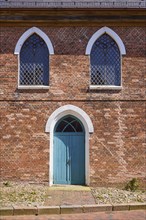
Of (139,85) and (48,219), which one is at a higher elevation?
(139,85)

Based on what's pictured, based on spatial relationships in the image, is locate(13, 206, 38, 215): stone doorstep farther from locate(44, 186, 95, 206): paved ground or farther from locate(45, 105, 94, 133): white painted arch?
locate(45, 105, 94, 133): white painted arch

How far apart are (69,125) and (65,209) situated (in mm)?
4204

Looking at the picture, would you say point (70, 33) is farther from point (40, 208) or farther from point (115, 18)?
point (40, 208)

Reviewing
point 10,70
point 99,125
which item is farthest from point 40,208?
point 10,70

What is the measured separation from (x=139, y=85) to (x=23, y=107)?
15.2 ft

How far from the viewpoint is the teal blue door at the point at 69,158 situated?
12141 millimetres

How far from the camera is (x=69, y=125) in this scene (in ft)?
40.8

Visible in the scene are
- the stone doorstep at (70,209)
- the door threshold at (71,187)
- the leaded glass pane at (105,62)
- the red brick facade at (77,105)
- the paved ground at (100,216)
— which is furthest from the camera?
the leaded glass pane at (105,62)

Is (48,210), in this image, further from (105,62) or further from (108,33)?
(108,33)

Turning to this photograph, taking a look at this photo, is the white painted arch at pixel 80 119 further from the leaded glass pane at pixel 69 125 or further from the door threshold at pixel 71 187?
the leaded glass pane at pixel 69 125

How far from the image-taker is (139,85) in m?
12.2

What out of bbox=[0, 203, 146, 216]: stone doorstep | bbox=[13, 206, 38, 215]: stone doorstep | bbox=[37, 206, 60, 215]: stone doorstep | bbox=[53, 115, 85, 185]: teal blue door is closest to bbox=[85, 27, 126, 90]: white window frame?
bbox=[53, 115, 85, 185]: teal blue door

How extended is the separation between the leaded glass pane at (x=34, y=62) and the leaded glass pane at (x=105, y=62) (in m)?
1.88

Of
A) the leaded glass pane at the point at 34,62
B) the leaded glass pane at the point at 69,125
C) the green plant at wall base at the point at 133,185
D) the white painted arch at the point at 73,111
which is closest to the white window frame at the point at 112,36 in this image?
the white painted arch at the point at 73,111
